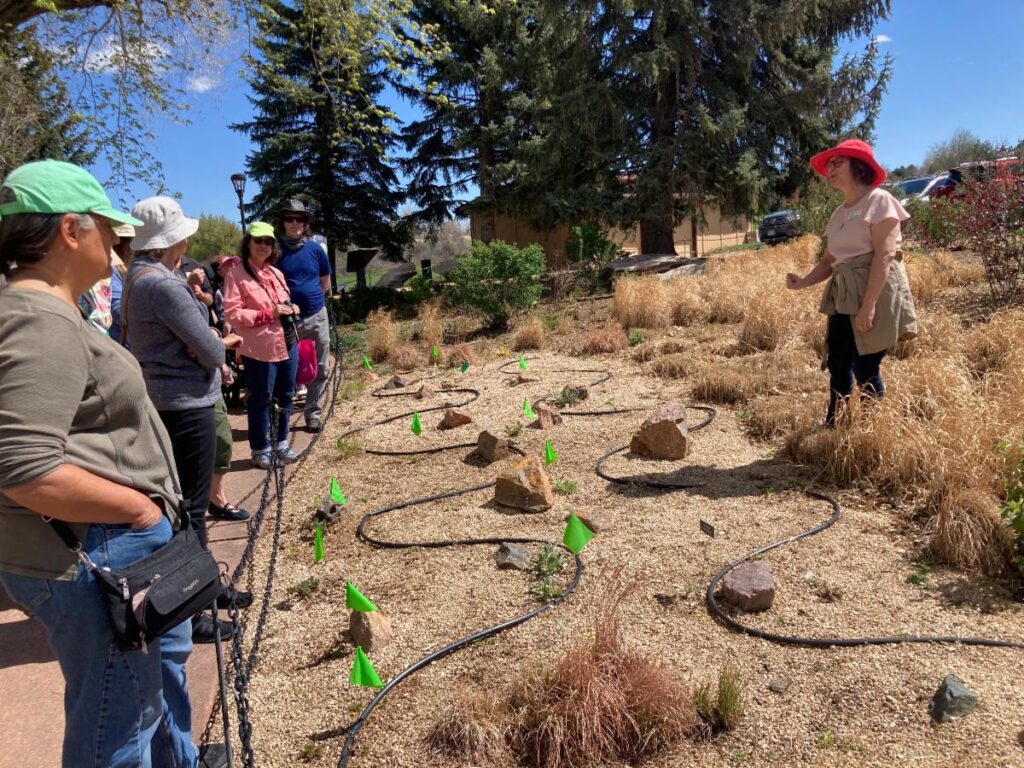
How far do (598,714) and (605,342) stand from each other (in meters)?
6.27

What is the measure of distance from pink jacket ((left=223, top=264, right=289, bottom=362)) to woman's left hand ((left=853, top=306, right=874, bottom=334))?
137 inches

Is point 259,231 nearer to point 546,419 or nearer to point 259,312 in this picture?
point 259,312

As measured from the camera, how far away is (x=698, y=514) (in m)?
3.75

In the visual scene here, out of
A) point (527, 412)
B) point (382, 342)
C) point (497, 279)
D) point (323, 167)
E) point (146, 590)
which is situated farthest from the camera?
point (323, 167)

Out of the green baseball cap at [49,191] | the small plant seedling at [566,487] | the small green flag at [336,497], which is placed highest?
the green baseball cap at [49,191]

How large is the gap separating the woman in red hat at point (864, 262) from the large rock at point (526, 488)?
6.02ft

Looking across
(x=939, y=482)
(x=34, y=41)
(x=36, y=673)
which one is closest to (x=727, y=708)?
(x=939, y=482)

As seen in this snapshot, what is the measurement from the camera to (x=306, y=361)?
592 centimetres

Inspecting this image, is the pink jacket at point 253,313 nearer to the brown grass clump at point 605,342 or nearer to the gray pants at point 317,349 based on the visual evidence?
the gray pants at point 317,349

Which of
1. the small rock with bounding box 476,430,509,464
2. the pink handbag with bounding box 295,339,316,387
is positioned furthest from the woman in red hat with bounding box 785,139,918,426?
the pink handbag with bounding box 295,339,316,387

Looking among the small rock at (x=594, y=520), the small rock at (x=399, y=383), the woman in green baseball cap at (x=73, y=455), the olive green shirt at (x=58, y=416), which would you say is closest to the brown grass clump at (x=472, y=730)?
the woman in green baseball cap at (x=73, y=455)

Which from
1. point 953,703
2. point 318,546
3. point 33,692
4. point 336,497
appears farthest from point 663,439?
point 33,692

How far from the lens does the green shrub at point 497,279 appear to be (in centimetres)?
994

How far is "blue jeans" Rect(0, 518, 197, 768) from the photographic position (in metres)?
1.41
